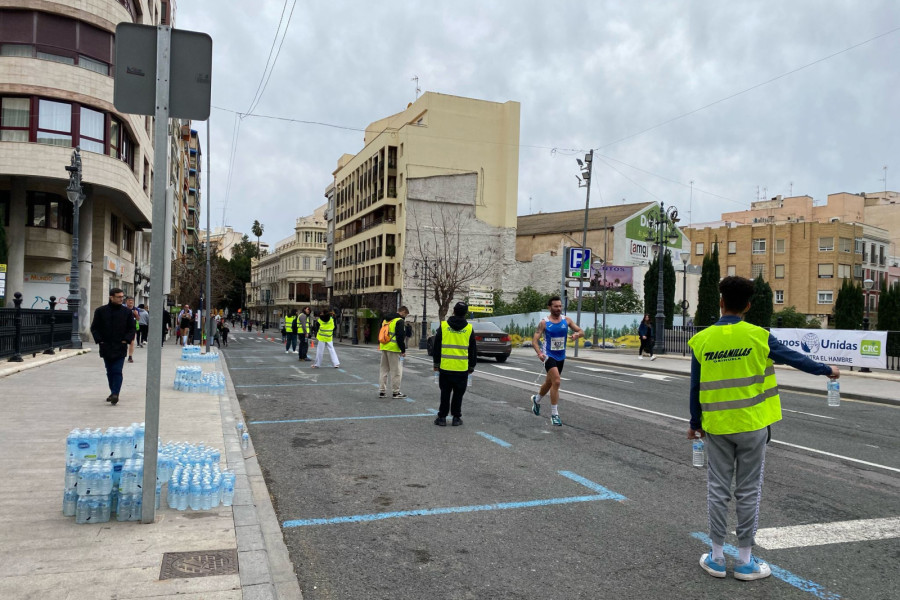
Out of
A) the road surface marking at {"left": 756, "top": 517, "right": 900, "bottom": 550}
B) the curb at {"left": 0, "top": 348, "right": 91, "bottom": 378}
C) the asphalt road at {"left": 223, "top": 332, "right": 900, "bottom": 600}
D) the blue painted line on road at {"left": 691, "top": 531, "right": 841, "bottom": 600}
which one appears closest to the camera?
the blue painted line on road at {"left": 691, "top": 531, "right": 841, "bottom": 600}

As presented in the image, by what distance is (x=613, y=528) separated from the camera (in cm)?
498

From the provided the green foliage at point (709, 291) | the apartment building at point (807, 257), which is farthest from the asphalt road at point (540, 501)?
the apartment building at point (807, 257)

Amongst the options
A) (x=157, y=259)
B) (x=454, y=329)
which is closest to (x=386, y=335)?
(x=454, y=329)

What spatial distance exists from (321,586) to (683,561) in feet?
7.60

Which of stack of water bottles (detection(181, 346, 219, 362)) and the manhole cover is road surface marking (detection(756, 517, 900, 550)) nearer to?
the manhole cover

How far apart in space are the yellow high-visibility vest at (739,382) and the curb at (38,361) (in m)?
13.7

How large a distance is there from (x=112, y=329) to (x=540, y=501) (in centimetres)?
712

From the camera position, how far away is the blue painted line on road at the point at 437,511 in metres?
5.08

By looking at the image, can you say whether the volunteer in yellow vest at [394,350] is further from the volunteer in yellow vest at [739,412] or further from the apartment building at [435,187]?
the apartment building at [435,187]

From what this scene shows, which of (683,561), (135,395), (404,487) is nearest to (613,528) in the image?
(683,561)

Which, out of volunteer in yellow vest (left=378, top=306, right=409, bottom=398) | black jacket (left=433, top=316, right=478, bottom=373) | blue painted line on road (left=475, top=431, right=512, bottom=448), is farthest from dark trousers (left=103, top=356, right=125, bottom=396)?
blue painted line on road (left=475, top=431, right=512, bottom=448)

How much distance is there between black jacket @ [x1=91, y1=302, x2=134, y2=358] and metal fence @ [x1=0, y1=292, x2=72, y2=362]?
7.57 meters

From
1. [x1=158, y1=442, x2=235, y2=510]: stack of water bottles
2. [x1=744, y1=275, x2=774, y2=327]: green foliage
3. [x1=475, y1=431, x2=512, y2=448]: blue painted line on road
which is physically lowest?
[x1=475, y1=431, x2=512, y2=448]: blue painted line on road

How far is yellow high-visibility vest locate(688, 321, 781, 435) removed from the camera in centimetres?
411
